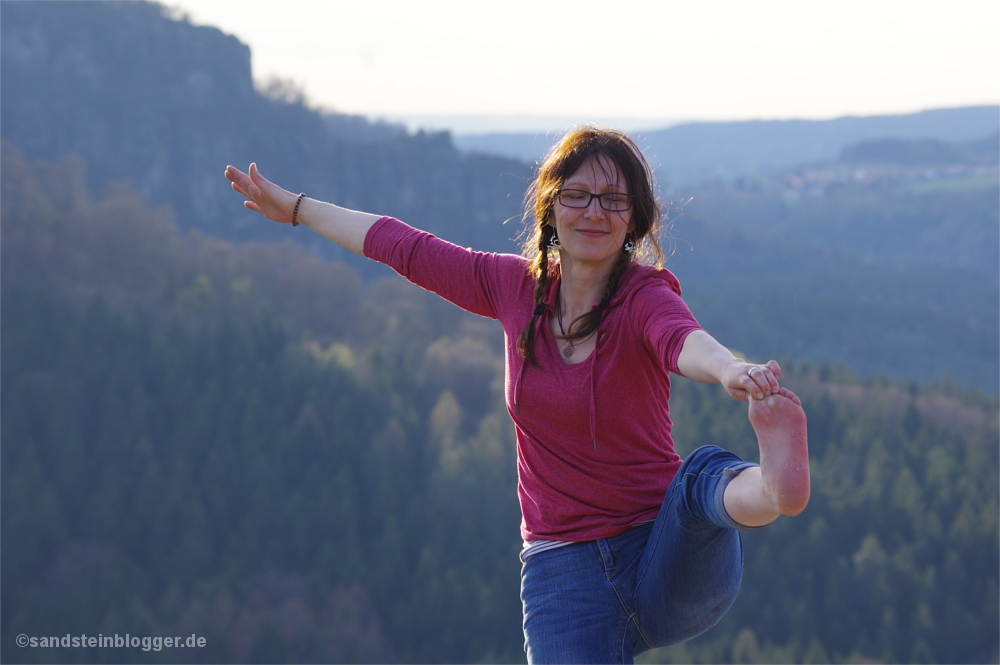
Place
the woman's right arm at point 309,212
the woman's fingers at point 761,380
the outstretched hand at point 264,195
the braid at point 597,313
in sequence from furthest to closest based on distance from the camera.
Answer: the outstretched hand at point 264,195
the woman's right arm at point 309,212
the braid at point 597,313
the woman's fingers at point 761,380

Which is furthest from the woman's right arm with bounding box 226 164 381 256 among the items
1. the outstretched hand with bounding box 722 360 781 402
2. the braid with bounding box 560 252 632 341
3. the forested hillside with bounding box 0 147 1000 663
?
the forested hillside with bounding box 0 147 1000 663

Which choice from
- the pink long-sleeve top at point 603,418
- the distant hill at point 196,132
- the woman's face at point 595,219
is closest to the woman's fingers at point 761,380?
the pink long-sleeve top at point 603,418

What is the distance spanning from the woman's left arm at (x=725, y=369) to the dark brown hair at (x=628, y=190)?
43 centimetres

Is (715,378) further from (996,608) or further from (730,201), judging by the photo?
(730,201)

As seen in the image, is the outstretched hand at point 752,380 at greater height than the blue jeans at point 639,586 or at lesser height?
greater

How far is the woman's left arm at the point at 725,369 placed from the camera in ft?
7.63

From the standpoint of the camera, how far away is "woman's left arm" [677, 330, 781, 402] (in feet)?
7.63

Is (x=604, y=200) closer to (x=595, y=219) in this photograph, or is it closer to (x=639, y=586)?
(x=595, y=219)

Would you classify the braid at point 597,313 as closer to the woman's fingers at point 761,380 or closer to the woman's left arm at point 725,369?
the woman's left arm at point 725,369

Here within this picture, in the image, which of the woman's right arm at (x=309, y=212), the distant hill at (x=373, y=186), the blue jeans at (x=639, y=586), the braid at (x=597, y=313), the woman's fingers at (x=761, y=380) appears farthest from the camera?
the distant hill at (x=373, y=186)

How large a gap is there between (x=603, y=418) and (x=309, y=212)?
144cm

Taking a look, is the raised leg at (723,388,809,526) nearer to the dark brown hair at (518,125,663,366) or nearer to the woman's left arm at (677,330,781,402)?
the woman's left arm at (677,330,781,402)

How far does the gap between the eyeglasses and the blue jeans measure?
754mm

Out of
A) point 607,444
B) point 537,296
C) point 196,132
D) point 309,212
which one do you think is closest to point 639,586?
point 607,444
